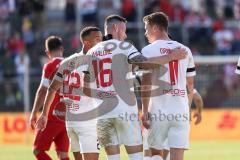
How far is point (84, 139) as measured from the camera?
14.2 m

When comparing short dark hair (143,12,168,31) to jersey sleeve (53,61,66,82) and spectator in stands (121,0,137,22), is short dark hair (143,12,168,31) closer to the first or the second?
jersey sleeve (53,61,66,82)

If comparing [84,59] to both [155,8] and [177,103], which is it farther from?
[155,8]

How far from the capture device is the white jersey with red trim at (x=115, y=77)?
13133 mm

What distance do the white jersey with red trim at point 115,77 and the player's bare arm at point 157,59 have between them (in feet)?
0.86

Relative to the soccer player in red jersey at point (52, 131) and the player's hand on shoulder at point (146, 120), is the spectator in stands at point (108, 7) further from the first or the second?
the player's hand on shoulder at point (146, 120)

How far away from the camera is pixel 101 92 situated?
13.4m

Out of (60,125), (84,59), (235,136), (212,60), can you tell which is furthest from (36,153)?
(212,60)

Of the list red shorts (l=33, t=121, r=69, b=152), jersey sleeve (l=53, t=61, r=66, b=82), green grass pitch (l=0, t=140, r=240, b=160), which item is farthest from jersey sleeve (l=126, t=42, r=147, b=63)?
green grass pitch (l=0, t=140, r=240, b=160)

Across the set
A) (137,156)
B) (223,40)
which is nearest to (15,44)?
(223,40)

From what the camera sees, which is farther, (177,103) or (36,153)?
(36,153)

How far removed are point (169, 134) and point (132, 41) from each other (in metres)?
19.6

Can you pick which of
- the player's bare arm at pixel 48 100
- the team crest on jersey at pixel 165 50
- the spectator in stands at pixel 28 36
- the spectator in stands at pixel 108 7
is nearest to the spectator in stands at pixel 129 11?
the spectator in stands at pixel 108 7

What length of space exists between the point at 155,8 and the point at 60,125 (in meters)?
18.7

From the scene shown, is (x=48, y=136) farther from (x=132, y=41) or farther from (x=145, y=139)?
(x=132, y=41)
